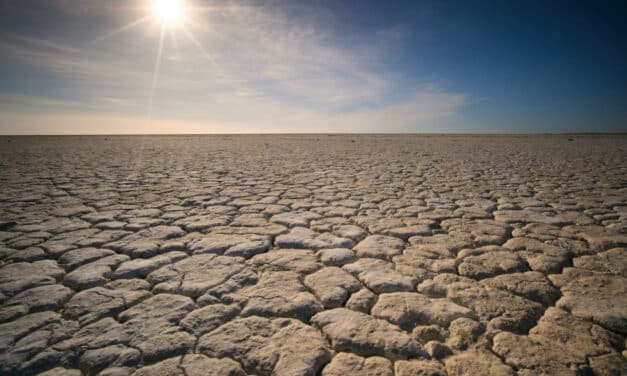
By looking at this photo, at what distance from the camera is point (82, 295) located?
5.16ft

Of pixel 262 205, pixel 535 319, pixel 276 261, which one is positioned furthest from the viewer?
pixel 262 205

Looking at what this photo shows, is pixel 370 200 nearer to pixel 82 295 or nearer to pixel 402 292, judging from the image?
pixel 402 292

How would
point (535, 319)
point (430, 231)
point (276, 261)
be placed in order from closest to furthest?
point (535, 319), point (276, 261), point (430, 231)

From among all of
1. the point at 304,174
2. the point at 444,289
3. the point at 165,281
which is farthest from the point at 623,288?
the point at 304,174

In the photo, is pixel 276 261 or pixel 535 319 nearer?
pixel 535 319

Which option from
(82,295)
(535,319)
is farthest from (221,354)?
(535,319)

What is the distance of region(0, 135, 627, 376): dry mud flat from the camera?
→ 1.17 m

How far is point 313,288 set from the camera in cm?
165

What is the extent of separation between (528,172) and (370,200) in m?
4.12

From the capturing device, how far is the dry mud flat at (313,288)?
1.17 meters

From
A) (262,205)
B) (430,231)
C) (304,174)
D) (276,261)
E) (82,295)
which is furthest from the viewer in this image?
(304,174)

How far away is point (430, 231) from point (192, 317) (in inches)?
75.5

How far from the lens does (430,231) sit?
8.32ft

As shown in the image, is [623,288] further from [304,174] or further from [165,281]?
[304,174]
